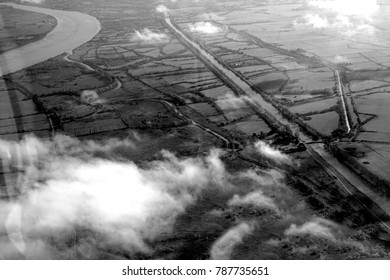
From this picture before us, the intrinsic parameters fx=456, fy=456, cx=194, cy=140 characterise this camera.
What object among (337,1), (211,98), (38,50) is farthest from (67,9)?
(211,98)

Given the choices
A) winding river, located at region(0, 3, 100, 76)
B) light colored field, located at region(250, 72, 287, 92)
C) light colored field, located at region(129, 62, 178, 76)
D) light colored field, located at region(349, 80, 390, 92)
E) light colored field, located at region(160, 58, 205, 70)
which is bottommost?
winding river, located at region(0, 3, 100, 76)

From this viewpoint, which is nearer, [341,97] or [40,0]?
[341,97]

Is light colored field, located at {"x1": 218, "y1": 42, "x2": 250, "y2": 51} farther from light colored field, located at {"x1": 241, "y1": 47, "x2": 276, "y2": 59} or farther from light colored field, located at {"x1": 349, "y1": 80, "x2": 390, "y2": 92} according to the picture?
light colored field, located at {"x1": 349, "y1": 80, "x2": 390, "y2": 92}

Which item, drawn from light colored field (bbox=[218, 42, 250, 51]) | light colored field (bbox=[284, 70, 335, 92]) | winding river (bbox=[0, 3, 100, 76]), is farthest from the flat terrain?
light colored field (bbox=[284, 70, 335, 92])

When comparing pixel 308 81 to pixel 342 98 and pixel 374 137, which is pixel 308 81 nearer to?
pixel 342 98

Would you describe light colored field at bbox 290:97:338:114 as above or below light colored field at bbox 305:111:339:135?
below

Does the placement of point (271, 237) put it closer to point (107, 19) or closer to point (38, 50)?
point (38, 50)
